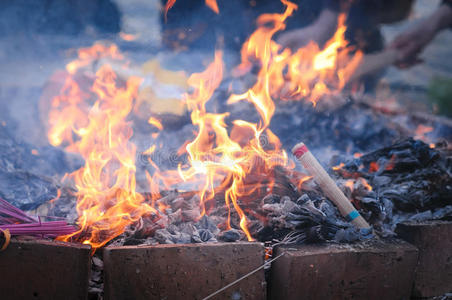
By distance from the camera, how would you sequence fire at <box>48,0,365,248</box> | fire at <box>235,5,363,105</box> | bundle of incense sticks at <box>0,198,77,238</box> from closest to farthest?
1. bundle of incense sticks at <box>0,198,77,238</box>
2. fire at <box>48,0,365,248</box>
3. fire at <box>235,5,363,105</box>

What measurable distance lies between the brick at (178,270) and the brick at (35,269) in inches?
8.0

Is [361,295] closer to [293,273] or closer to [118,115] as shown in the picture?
[293,273]

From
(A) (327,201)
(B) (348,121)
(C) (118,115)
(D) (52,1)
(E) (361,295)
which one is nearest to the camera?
(E) (361,295)

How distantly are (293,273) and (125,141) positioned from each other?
2.34 meters

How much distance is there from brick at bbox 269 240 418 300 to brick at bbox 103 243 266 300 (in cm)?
18

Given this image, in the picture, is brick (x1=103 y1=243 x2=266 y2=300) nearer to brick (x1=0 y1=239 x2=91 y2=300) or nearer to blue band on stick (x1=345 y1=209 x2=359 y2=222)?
brick (x1=0 y1=239 x2=91 y2=300)

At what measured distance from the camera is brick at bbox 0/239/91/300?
189 cm

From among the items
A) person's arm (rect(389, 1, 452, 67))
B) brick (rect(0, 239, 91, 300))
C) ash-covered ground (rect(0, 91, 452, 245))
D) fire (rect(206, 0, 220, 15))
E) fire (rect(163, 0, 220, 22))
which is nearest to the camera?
brick (rect(0, 239, 91, 300))

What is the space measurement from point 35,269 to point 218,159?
5.24ft

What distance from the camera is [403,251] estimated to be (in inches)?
83.9

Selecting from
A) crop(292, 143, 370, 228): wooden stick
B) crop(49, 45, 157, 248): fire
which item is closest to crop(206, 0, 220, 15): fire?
crop(49, 45, 157, 248): fire

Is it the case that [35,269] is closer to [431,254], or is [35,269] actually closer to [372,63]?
[431,254]

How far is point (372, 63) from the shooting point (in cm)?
644

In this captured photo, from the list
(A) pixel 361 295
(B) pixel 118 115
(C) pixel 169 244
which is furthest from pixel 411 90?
(C) pixel 169 244
